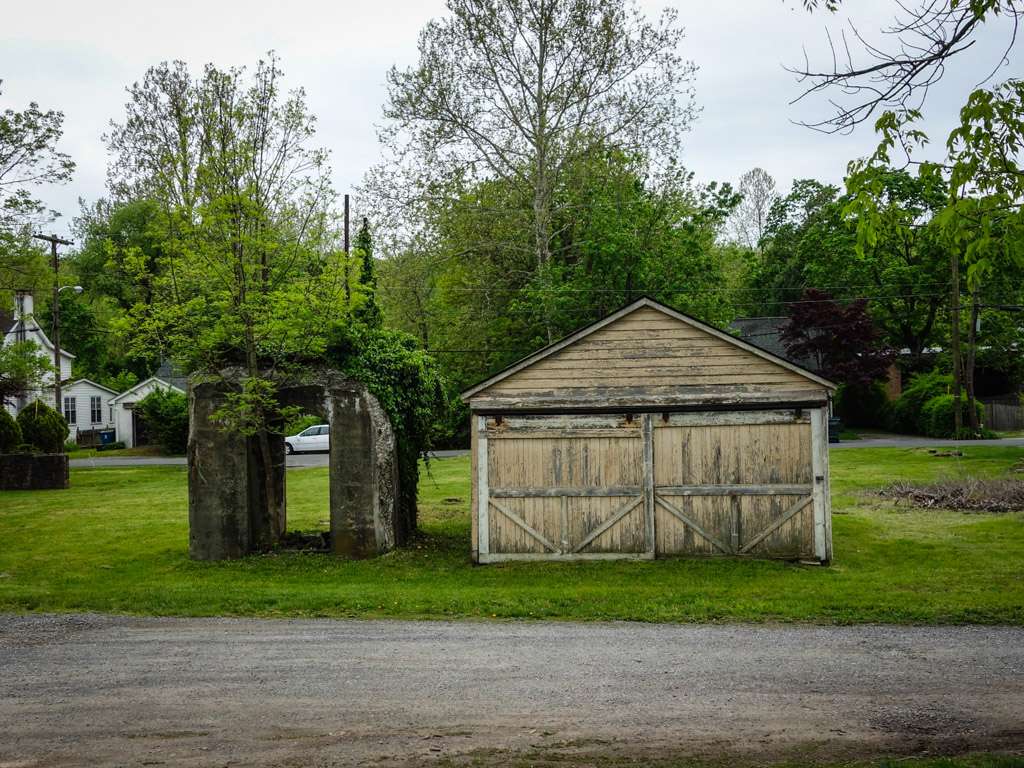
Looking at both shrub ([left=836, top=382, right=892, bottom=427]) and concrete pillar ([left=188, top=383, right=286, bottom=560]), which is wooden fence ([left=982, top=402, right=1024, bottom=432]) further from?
concrete pillar ([left=188, top=383, right=286, bottom=560])

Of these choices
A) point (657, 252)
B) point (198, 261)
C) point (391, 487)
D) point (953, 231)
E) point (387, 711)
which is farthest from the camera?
point (657, 252)

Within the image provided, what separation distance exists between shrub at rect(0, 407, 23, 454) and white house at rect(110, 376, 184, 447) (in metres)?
17.9

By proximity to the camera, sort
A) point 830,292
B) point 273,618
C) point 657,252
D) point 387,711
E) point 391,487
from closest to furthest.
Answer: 1. point 387,711
2. point 273,618
3. point 391,487
4. point 657,252
5. point 830,292

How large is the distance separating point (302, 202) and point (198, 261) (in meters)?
2.11

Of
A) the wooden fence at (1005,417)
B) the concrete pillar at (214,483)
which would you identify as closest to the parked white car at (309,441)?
the concrete pillar at (214,483)

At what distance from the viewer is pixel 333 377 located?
55.0 feet

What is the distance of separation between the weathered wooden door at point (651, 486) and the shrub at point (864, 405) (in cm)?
3115

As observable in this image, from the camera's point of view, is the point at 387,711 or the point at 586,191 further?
the point at 586,191

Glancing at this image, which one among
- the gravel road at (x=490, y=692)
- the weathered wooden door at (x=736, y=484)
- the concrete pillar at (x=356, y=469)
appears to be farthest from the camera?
the concrete pillar at (x=356, y=469)

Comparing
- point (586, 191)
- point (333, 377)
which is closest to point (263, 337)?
point (333, 377)

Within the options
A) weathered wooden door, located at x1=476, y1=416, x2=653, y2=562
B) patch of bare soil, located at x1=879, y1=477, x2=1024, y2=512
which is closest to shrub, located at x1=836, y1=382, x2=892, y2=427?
patch of bare soil, located at x1=879, y1=477, x2=1024, y2=512

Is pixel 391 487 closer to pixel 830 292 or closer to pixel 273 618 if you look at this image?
pixel 273 618

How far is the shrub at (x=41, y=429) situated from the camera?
30891 millimetres

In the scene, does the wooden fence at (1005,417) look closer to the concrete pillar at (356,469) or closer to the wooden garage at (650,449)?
the wooden garage at (650,449)
